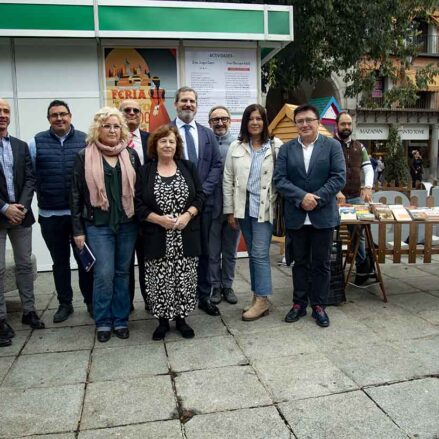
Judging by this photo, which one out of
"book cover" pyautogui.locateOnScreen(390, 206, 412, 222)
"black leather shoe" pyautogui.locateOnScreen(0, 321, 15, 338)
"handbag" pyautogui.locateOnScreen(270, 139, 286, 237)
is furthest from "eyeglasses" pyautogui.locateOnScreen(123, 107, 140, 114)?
"book cover" pyautogui.locateOnScreen(390, 206, 412, 222)

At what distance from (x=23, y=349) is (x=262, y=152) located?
2.62m

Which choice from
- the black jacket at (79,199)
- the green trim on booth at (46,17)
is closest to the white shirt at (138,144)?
the black jacket at (79,199)

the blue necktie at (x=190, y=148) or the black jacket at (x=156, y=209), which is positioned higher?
the blue necktie at (x=190, y=148)

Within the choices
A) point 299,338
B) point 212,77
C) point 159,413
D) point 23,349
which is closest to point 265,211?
point 299,338

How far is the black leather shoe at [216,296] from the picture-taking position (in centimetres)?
471

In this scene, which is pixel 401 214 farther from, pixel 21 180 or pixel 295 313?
pixel 21 180

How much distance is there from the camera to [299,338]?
12.3ft

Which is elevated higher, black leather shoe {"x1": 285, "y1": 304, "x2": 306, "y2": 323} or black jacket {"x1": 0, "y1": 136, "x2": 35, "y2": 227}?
black jacket {"x1": 0, "y1": 136, "x2": 35, "y2": 227}

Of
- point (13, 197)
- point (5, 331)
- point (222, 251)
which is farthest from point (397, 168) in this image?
point (5, 331)

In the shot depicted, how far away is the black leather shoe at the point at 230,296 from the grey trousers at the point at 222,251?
5cm

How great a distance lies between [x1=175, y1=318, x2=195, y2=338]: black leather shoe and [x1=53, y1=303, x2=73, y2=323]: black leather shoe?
46.8 inches

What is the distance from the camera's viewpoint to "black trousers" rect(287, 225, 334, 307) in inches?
159

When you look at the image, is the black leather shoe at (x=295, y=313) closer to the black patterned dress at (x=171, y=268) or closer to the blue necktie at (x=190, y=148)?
the black patterned dress at (x=171, y=268)

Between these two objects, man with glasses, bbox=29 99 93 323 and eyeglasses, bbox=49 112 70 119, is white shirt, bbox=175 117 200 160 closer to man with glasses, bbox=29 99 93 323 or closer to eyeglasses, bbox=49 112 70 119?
man with glasses, bbox=29 99 93 323
